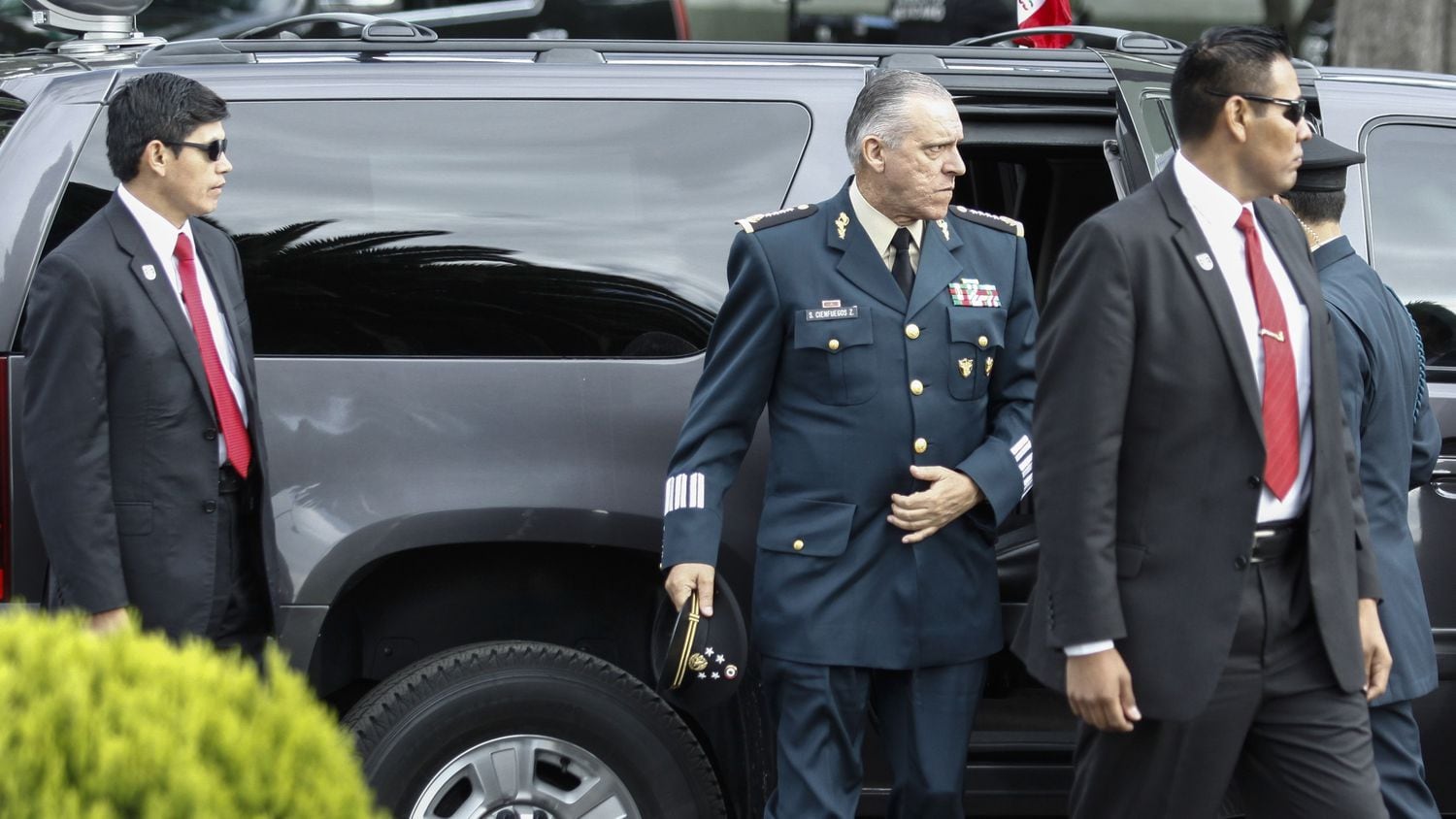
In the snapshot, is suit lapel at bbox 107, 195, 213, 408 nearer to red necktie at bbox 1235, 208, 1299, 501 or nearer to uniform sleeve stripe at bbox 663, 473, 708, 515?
uniform sleeve stripe at bbox 663, 473, 708, 515

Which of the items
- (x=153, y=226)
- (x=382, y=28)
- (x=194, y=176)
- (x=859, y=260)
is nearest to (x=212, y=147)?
(x=194, y=176)

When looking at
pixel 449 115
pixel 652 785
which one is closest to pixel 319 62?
pixel 449 115

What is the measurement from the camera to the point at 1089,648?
8.95ft

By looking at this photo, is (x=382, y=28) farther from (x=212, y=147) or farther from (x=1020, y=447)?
(x=1020, y=447)

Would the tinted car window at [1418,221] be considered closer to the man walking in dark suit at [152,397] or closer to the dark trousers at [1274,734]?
the dark trousers at [1274,734]

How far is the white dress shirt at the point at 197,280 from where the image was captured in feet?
10.9

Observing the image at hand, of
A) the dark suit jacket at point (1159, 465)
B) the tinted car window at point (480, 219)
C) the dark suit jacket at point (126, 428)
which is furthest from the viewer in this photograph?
the tinted car window at point (480, 219)

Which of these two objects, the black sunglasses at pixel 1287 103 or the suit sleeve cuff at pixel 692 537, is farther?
the suit sleeve cuff at pixel 692 537

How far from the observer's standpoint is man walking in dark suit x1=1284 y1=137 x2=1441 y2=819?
3.26 metres

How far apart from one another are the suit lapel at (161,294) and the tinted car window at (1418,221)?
7.81 feet

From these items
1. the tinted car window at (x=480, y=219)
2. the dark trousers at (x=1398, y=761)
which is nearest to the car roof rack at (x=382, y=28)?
the tinted car window at (x=480, y=219)

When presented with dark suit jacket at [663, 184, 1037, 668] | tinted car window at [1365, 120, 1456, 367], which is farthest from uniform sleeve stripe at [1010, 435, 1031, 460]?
tinted car window at [1365, 120, 1456, 367]

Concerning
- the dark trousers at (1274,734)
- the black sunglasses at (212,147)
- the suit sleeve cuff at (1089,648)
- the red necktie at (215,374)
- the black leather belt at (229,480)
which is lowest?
the dark trousers at (1274,734)

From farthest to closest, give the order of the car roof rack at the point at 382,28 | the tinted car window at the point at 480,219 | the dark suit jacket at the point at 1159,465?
the car roof rack at the point at 382,28 → the tinted car window at the point at 480,219 → the dark suit jacket at the point at 1159,465
